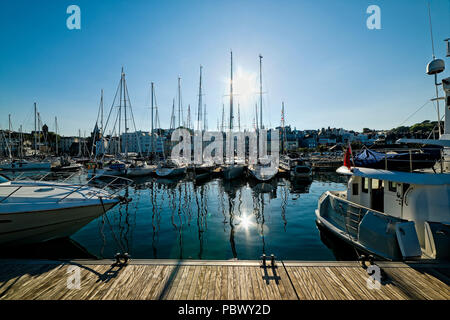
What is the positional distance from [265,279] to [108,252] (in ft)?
23.4

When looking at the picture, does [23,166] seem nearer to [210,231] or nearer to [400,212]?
[210,231]

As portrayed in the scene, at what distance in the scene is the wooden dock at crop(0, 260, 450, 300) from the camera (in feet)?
13.9

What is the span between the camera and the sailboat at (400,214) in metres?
5.59

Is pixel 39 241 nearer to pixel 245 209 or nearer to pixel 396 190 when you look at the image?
pixel 245 209

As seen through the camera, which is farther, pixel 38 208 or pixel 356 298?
pixel 38 208

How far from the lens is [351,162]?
28.9 feet

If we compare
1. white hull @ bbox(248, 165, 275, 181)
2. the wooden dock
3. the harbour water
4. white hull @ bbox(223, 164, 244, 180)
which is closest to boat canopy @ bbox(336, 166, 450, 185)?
the wooden dock

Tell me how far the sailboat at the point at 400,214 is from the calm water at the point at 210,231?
169cm

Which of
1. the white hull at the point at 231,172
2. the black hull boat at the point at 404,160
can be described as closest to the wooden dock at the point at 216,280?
the black hull boat at the point at 404,160

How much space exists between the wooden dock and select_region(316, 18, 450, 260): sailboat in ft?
2.18

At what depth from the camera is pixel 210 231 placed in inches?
424

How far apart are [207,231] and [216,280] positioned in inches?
243

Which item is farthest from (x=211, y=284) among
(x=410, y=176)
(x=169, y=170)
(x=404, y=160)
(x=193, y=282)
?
(x=169, y=170)
